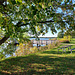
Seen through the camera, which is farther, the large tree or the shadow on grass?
the shadow on grass

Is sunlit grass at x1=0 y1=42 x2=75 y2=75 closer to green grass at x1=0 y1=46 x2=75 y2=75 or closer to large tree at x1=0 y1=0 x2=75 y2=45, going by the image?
green grass at x1=0 y1=46 x2=75 y2=75

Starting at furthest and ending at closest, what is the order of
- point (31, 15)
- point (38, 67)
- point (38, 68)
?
point (38, 67) → point (38, 68) → point (31, 15)

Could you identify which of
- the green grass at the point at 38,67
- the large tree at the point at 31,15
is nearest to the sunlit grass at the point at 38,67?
the green grass at the point at 38,67

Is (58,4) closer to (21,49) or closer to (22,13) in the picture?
(22,13)

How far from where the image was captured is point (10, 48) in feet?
33.0

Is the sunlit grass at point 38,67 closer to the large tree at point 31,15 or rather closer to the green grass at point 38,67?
the green grass at point 38,67

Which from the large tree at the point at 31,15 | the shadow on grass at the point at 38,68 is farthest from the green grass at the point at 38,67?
the large tree at the point at 31,15

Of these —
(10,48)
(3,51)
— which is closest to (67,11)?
(10,48)

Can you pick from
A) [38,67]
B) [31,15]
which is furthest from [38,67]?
[31,15]

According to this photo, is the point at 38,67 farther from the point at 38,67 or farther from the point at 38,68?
the point at 38,68

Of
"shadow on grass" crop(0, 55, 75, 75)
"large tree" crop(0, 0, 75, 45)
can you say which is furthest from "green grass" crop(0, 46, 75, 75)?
"large tree" crop(0, 0, 75, 45)

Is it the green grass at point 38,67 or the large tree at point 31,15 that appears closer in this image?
the large tree at point 31,15

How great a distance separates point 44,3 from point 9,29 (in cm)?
199

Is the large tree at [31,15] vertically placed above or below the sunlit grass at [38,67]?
above
